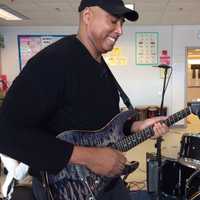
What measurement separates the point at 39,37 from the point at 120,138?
577 cm

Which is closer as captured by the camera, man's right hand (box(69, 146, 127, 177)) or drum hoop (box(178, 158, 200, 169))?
man's right hand (box(69, 146, 127, 177))

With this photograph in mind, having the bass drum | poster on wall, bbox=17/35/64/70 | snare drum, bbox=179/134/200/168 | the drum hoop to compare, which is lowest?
the bass drum

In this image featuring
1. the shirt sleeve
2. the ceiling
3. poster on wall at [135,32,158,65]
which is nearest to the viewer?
the shirt sleeve

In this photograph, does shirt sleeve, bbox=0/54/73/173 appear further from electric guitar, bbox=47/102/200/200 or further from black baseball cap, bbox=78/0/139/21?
black baseball cap, bbox=78/0/139/21

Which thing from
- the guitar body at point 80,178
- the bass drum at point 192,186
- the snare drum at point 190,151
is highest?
the guitar body at point 80,178

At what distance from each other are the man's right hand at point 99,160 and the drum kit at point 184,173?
71.5 inches

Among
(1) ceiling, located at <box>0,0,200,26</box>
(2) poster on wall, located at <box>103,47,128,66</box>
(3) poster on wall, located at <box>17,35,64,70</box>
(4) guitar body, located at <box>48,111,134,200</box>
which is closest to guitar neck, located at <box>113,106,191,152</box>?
(4) guitar body, located at <box>48,111,134,200</box>

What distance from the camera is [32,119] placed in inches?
35.9

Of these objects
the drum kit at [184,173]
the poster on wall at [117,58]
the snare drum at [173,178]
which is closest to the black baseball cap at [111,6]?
the drum kit at [184,173]

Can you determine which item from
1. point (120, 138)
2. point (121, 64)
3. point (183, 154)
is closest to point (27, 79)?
point (120, 138)

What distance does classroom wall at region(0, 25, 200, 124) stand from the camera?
21.5 feet

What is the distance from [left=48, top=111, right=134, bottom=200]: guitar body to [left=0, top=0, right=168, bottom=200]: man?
0.01m

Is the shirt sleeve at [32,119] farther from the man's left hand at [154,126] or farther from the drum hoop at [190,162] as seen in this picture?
the drum hoop at [190,162]

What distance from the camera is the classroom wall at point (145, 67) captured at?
21.5 ft
